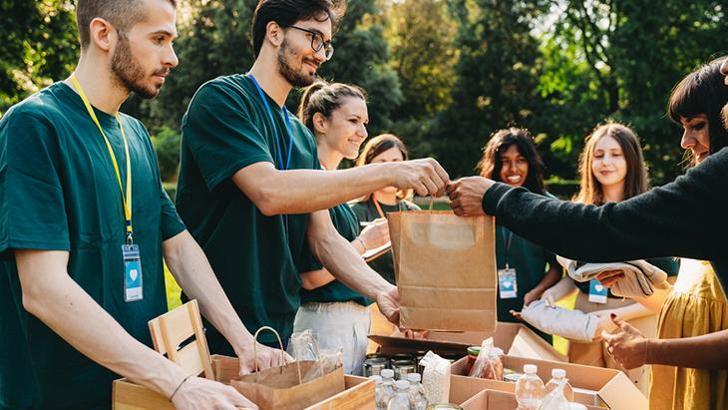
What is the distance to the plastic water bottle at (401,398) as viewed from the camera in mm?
2012

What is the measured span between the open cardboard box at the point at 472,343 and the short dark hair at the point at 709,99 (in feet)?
3.82

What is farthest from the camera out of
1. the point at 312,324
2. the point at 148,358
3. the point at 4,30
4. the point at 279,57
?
the point at 4,30

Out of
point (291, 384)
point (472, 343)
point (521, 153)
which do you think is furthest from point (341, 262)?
point (521, 153)

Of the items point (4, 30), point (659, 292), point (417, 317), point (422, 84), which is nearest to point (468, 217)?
point (417, 317)

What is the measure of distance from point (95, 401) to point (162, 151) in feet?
82.6

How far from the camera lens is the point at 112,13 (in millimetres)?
1909

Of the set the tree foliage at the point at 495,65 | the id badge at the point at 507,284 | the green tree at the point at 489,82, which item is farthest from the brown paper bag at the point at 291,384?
the green tree at the point at 489,82

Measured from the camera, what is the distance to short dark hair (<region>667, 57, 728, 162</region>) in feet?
7.49

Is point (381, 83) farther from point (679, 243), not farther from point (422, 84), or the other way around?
point (679, 243)

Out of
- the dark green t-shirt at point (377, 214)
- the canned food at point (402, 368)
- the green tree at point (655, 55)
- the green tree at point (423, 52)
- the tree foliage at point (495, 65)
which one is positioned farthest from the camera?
the green tree at point (423, 52)

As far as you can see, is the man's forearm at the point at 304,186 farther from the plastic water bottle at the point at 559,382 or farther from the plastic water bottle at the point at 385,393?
the plastic water bottle at the point at 559,382

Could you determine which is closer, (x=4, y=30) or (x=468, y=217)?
(x=468, y=217)

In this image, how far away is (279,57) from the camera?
8.14 feet

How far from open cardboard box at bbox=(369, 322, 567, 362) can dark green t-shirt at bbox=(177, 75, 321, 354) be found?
1.98ft
